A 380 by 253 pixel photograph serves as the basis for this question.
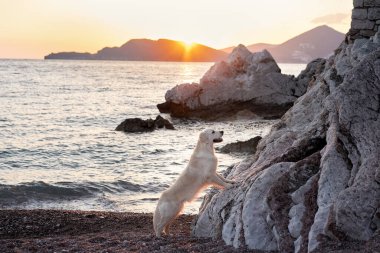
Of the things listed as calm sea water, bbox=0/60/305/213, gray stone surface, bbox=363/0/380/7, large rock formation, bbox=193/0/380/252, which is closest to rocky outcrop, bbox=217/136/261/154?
calm sea water, bbox=0/60/305/213

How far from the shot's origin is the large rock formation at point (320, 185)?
799 cm

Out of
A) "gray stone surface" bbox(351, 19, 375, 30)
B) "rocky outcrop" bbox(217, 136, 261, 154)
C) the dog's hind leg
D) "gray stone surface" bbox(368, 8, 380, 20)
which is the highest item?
"gray stone surface" bbox(368, 8, 380, 20)

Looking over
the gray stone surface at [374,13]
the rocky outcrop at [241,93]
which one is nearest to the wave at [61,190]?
the gray stone surface at [374,13]

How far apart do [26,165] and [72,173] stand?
9.86ft

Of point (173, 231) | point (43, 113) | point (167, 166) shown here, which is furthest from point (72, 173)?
point (43, 113)

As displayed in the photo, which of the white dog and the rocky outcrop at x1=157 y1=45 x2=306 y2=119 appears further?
the rocky outcrop at x1=157 y1=45 x2=306 y2=119

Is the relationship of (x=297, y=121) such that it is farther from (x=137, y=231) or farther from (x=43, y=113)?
(x=43, y=113)

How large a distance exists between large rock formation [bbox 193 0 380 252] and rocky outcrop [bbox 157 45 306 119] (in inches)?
1383

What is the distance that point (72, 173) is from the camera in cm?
2338

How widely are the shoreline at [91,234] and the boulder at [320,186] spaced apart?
67 cm

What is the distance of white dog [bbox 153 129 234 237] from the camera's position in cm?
1116

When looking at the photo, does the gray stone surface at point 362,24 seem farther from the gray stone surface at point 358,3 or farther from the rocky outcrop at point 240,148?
the rocky outcrop at point 240,148

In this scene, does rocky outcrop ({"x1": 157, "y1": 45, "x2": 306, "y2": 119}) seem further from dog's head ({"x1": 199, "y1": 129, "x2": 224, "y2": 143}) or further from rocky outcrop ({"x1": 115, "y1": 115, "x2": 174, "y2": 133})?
dog's head ({"x1": 199, "y1": 129, "x2": 224, "y2": 143})

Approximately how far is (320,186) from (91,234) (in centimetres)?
668
